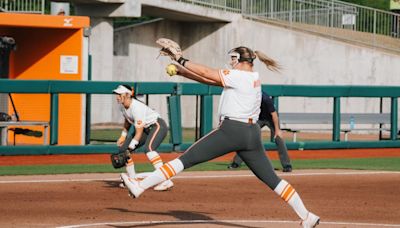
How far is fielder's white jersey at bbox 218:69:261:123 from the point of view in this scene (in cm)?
1128

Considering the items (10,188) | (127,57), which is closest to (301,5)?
(127,57)

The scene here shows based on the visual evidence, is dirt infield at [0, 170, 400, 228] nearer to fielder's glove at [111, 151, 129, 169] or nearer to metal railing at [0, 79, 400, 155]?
fielder's glove at [111, 151, 129, 169]

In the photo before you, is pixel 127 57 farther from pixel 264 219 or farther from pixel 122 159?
pixel 264 219

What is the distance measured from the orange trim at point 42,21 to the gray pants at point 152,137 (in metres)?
8.88

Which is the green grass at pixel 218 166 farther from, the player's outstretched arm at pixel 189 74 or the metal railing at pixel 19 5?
the metal railing at pixel 19 5

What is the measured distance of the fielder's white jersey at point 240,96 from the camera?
11.3 meters

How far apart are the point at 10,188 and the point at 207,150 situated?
554cm

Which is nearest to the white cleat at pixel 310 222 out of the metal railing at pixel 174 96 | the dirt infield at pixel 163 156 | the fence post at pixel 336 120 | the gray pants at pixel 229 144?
the gray pants at pixel 229 144

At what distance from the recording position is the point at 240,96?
11336 mm

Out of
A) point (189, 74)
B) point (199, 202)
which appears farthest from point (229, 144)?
point (199, 202)

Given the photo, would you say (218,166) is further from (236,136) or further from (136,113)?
(236,136)

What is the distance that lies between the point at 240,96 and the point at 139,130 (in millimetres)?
4476

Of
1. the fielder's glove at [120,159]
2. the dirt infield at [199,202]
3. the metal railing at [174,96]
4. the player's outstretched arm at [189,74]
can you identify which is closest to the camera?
the player's outstretched arm at [189,74]

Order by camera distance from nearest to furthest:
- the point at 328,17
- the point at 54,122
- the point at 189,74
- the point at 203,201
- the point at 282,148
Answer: the point at 189,74
the point at 203,201
the point at 282,148
the point at 54,122
the point at 328,17
